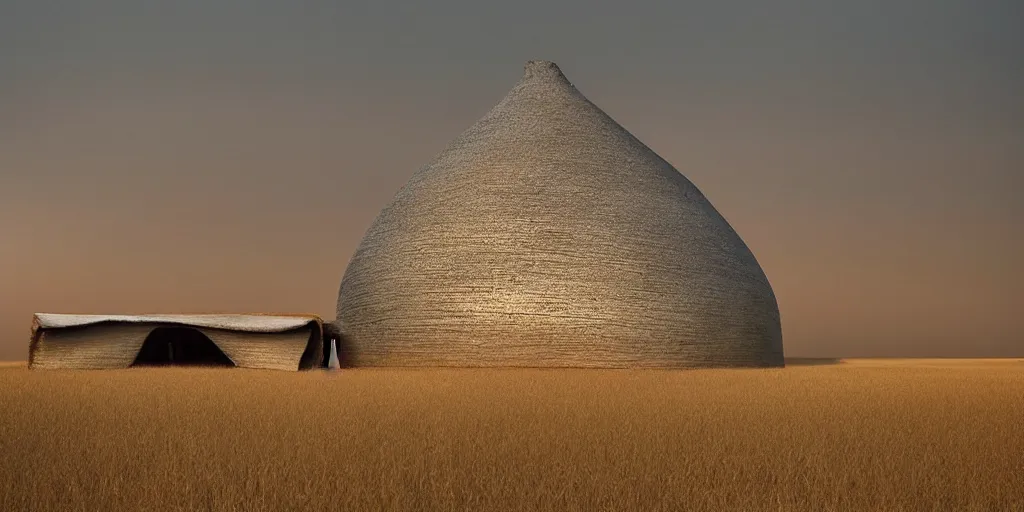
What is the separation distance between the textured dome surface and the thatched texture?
10.1 ft

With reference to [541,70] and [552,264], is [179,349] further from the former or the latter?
[541,70]

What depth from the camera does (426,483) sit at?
5969 mm

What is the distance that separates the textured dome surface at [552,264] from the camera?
24.8 metres

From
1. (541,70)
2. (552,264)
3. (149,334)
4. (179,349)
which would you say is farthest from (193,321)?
(541,70)

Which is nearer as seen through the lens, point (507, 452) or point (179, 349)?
point (507, 452)

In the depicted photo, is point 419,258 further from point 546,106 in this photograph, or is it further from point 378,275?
point 546,106

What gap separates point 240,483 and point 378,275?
21848 millimetres

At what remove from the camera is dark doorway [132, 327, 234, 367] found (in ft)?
92.8

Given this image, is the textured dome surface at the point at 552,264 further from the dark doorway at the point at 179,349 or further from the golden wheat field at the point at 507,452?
the golden wheat field at the point at 507,452

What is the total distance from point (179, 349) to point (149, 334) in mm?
5725

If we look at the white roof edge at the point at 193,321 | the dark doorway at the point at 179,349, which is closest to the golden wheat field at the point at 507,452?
the white roof edge at the point at 193,321

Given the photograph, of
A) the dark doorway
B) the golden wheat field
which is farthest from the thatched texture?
the golden wheat field

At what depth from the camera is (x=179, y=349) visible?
29.2m

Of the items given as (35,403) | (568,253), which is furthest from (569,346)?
(35,403)
